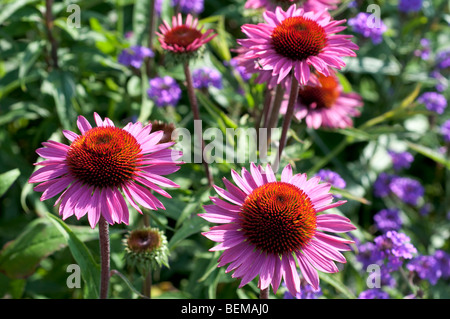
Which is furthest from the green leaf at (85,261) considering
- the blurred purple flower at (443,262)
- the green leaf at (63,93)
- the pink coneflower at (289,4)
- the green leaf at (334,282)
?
the blurred purple flower at (443,262)

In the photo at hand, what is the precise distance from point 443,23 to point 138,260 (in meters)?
2.71

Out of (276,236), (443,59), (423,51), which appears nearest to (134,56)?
(276,236)

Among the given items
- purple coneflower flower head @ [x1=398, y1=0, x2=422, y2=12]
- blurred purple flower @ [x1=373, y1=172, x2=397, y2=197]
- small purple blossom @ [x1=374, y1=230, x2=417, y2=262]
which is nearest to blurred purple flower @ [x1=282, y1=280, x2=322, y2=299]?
small purple blossom @ [x1=374, y1=230, x2=417, y2=262]

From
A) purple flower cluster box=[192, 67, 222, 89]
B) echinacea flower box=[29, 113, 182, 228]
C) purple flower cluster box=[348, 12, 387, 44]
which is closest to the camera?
echinacea flower box=[29, 113, 182, 228]

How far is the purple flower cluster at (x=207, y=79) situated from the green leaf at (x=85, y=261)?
0.93 meters

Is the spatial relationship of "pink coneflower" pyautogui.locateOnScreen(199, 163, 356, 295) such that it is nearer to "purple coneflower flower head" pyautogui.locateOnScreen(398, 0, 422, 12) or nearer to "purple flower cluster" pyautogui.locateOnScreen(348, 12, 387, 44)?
"purple flower cluster" pyautogui.locateOnScreen(348, 12, 387, 44)

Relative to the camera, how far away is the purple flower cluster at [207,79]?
2236 mm

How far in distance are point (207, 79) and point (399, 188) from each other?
3.90ft

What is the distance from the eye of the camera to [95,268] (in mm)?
1717

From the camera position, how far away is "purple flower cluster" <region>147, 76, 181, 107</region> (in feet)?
7.27

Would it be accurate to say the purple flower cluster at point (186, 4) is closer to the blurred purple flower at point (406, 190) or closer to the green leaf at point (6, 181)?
the green leaf at point (6, 181)

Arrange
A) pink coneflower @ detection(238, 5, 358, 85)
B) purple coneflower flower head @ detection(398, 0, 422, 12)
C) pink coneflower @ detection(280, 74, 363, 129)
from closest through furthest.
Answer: pink coneflower @ detection(238, 5, 358, 85)
pink coneflower @ detection(280, 74, 363, 129)
purple coneflower flower head @ detection(398, 0, 422, 12)

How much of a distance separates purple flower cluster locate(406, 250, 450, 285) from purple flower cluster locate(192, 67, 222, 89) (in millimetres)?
1147

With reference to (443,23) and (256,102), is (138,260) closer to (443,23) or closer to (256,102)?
(256,102)
